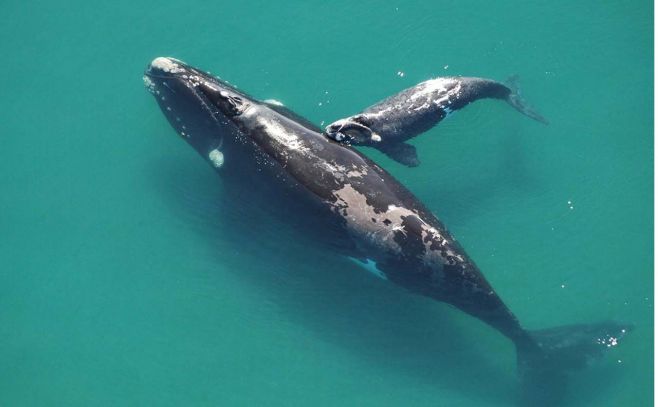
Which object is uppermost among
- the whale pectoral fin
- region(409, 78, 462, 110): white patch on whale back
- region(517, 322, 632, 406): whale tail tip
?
region(409, 78, 462, 110): white patch on whale back

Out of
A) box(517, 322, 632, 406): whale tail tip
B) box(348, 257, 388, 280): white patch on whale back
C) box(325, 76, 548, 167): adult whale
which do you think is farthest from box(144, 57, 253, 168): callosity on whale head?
box(517, 322, 632, 406): whale tail tip

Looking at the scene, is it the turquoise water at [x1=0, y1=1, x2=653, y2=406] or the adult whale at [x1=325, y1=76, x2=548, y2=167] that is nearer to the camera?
the adult whale at [x1=325, y1=76, x2=548, y2=167]

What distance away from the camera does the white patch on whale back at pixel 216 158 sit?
37.8 ft

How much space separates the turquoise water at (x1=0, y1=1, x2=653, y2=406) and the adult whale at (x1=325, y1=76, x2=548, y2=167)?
923 millimetres

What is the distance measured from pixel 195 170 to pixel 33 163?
14.2ft

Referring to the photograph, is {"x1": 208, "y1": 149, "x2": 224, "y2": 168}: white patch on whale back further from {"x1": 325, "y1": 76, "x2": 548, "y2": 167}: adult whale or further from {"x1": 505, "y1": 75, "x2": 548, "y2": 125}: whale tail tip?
{"x1": 505, "y1": 75, "x2": 548, "y2": 125}: whale tail tip

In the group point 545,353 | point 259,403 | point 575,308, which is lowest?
point 259,403

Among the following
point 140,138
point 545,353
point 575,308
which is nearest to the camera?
point 545,353

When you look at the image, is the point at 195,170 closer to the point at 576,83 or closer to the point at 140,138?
the point at 140,138

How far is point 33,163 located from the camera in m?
14.0

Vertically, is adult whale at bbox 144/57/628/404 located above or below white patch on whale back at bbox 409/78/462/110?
below

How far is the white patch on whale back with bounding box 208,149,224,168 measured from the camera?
1151cm

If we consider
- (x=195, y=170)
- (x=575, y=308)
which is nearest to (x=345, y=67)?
(x=195, y=170)

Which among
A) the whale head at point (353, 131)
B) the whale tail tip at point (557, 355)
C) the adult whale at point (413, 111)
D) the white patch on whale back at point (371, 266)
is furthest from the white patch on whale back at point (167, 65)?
the whale tail tip at point (557, 355)
